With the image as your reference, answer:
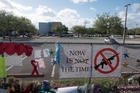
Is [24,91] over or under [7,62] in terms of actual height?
under

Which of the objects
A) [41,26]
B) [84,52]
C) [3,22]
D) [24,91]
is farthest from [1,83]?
[41,26]

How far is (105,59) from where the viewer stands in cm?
397

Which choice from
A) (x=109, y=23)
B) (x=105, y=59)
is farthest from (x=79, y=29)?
(x=105, y=59)

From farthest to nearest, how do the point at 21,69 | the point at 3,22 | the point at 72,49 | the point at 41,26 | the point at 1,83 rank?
the point at 41,26
the point at 3,22
the point at 21,69
the point at 72,49
the point at 1,83

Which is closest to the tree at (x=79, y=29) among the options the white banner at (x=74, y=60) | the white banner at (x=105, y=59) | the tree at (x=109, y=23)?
the tree at (x=109, y=23)

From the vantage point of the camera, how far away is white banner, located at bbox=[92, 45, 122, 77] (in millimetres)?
3946

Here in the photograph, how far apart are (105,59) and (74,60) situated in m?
1.26

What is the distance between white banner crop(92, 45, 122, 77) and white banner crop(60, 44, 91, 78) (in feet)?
0.95

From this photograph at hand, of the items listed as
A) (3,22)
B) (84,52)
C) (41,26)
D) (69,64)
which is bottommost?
(69,64)

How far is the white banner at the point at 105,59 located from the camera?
3.95 metres

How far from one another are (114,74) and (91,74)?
989mm

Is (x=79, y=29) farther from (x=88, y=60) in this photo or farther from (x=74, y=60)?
(x=74, y=60)

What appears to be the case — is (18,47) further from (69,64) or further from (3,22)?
(3,22)

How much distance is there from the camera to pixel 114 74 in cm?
409
